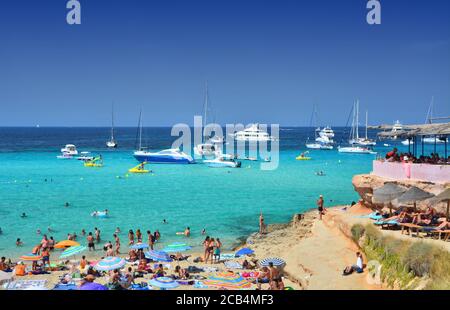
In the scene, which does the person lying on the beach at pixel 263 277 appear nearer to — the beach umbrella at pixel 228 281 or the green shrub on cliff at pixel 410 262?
the beach umbrella at pixel 228 281

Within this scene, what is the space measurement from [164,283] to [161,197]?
20746 millimetres

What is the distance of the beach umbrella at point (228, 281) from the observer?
49.9 feet

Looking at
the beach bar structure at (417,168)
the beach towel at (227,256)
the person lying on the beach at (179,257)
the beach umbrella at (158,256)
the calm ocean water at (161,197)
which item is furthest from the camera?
the calm ocean water at (161,197)

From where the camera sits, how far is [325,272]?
15.3 meters

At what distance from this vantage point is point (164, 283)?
51.4 feet

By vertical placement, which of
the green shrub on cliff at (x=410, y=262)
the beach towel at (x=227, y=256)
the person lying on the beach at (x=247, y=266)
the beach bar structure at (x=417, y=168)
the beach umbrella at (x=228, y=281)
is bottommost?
the beach towel at (x=227, y=256)

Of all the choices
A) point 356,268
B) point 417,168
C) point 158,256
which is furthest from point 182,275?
point 417,168

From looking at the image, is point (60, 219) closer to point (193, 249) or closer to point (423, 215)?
point (193, 249)

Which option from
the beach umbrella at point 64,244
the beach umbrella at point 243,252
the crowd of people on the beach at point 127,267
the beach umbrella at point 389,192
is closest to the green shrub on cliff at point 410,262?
the beach umbrella at point 389,192

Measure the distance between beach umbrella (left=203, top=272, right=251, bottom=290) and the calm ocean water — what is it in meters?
6.74

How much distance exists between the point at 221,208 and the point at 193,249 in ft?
31.5

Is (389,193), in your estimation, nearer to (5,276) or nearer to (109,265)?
(109,265)

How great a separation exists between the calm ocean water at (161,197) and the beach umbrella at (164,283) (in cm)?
715

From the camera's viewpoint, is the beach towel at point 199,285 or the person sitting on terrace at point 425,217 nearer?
the person sitting on terrace at point 425,217
